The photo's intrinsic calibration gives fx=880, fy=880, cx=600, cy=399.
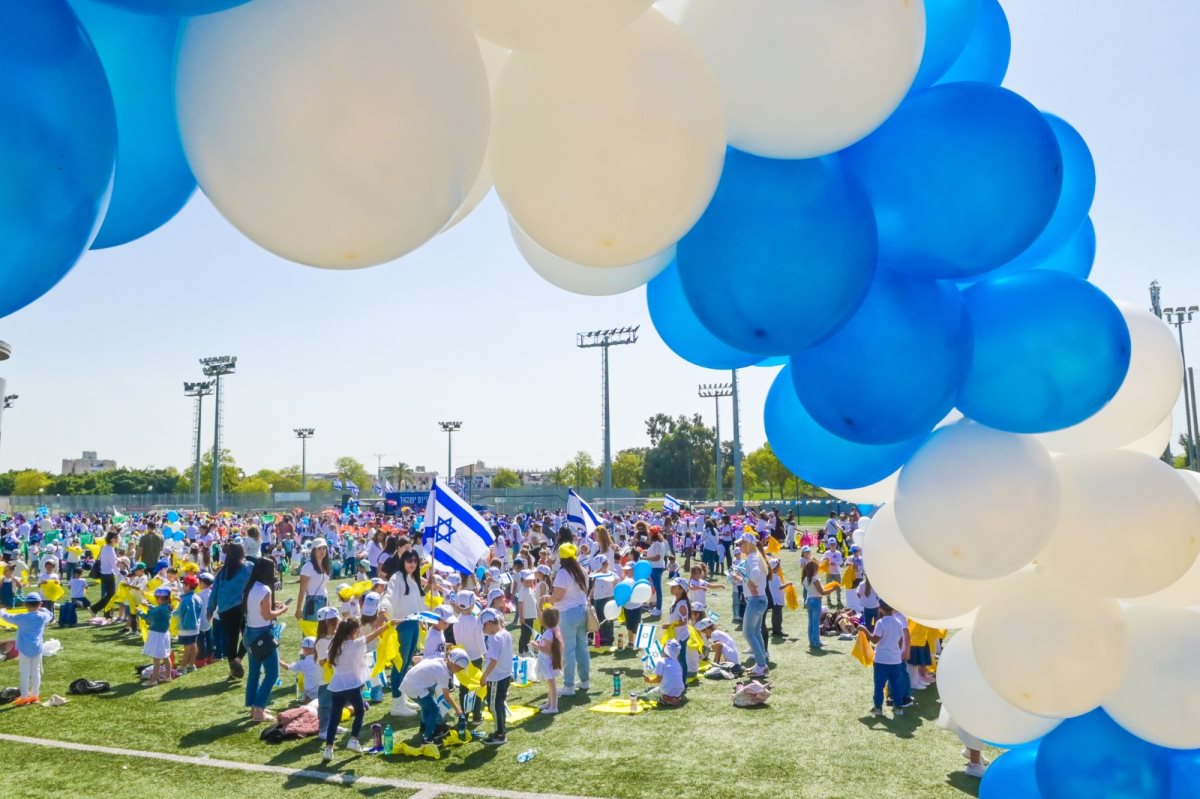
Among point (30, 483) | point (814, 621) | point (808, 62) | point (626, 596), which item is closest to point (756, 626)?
point (814, 621)

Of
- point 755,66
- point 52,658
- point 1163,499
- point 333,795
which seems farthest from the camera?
point 52,658

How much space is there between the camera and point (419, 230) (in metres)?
2.02

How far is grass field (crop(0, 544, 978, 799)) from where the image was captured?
7.00 m

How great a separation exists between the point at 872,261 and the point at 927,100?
1.89 feet

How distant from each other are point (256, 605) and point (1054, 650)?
7866mm

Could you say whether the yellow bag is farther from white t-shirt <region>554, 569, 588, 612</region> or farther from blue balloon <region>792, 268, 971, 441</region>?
blue balloon <region>792, 268, 971, 441</region>

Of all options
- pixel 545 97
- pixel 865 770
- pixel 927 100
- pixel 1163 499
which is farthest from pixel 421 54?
pixel 865 770

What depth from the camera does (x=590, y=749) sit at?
7.97 m

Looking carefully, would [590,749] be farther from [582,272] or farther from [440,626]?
[582,272]

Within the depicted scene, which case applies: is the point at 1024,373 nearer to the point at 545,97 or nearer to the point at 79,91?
the point at 545,97

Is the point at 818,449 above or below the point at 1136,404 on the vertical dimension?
below

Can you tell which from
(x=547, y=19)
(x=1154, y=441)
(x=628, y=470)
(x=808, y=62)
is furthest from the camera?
(x=628, y=470)

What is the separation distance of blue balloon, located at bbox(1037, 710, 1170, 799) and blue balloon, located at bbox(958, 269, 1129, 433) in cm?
131

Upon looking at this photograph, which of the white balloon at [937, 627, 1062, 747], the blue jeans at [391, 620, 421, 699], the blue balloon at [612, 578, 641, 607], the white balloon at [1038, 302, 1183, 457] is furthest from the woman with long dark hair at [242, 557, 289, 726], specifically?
the white balloon at [1038, 302, 1183, 457]
